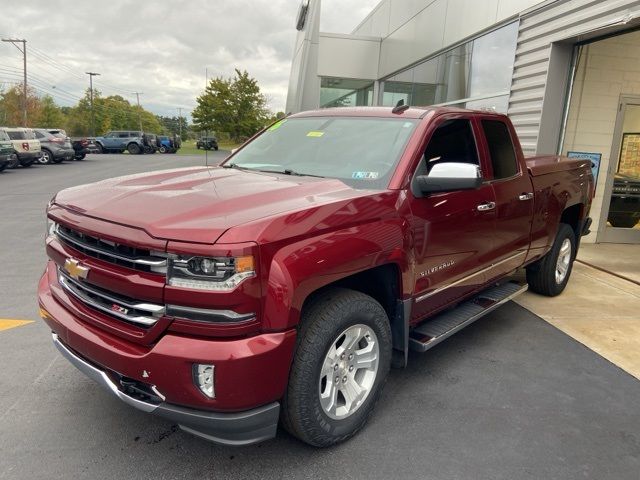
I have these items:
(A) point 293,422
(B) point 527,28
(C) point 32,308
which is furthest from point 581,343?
(B) point 527,28

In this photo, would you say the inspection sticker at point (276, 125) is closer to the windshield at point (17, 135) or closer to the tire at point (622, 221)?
the tire at point (622, 221)

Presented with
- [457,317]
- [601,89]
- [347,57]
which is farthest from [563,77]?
[347,57]

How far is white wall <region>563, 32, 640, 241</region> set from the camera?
7.87m

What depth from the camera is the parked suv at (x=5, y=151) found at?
18391 mm

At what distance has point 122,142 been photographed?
39344mm

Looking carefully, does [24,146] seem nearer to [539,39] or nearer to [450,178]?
[539,39]

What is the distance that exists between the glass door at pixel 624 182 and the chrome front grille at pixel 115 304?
8.73 metres

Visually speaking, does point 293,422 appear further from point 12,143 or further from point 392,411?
point 12,143

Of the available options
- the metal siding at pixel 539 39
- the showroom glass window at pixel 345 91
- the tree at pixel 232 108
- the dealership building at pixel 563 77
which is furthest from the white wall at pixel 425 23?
the tree at pixel 232 108

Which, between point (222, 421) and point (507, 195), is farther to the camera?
point (507, 195)

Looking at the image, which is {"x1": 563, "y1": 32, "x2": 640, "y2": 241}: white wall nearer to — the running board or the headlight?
the running board

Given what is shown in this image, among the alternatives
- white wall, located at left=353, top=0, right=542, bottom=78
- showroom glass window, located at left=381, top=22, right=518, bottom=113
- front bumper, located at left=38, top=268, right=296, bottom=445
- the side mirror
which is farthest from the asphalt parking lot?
white wall, located at left=353, top=0, right=542, bottom=78

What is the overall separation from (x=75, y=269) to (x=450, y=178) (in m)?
2.19

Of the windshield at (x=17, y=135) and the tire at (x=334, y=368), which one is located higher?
the windshield at (x=17, y=135)
